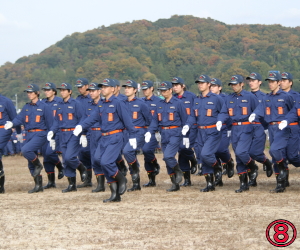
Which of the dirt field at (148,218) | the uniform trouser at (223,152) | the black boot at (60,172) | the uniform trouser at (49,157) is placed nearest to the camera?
the dirt field at (148,218)

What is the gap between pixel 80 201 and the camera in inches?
431

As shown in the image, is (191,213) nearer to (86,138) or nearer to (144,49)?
(86,138)

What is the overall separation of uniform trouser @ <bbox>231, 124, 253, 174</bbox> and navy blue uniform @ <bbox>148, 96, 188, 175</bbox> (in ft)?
4.02

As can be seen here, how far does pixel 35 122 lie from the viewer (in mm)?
12703

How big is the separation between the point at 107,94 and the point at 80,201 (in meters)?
2.10

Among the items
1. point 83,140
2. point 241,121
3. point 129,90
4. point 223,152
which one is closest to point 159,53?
point 223,152

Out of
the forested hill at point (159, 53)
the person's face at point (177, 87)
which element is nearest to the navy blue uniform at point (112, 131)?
the person's face at point (177, 87)

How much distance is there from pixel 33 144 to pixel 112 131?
105 inches

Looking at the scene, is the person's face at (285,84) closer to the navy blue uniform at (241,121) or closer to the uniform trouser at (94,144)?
the navy blue uniform at (241,121)

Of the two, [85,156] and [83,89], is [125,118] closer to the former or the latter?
[85,156]

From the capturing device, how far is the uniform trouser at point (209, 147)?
1180 cm

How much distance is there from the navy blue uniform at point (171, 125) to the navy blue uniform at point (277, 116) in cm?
175

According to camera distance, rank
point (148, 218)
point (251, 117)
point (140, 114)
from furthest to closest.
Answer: point (140, 114) < point (251, 117) < point (148, 218)

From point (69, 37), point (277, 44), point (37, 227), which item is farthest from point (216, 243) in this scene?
point (69, 37)
